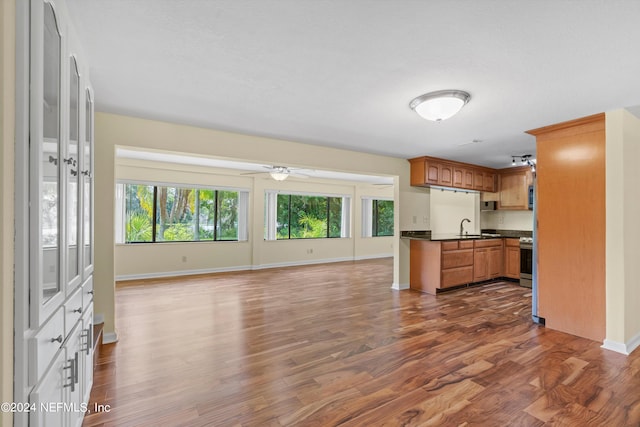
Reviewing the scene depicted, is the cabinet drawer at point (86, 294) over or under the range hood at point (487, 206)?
under

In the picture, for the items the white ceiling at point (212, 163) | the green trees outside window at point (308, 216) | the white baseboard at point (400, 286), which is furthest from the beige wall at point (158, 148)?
the green trees outside window at point (308, 216)

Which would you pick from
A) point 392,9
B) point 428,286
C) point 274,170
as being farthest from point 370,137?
point 428,286

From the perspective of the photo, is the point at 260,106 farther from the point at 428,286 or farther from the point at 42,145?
the point at 428,286

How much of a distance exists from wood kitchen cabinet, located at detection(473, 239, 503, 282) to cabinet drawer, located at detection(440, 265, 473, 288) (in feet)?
0.64

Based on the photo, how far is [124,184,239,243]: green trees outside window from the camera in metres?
6.18

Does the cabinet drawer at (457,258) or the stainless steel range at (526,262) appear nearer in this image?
the cabinet drawer at (457,258)

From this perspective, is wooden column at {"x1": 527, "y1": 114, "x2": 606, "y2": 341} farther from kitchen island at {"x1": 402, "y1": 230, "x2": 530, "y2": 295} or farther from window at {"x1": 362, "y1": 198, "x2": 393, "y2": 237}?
window at {"x1": 362, "y1": 198, "x2": 393, "y2": 237}

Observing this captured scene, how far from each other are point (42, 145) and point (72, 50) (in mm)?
864

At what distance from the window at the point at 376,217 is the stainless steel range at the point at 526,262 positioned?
4.39 metres

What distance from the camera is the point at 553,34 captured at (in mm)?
1694

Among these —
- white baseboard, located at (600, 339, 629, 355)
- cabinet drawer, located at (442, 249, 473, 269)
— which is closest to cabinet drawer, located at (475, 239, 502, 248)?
cabinet drawer, located at (442, 249, 473, 269)
